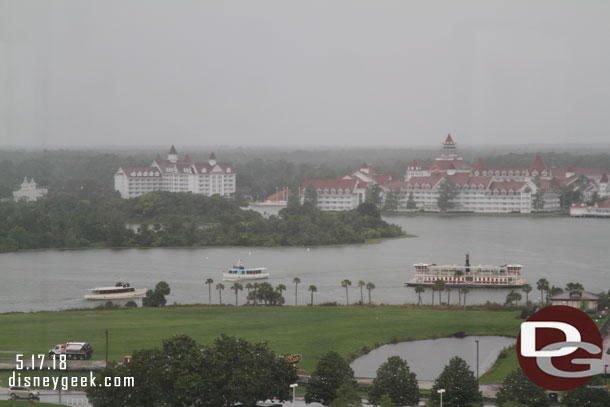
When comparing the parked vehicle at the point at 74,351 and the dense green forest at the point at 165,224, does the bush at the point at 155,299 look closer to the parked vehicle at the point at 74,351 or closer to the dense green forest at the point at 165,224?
the parked vehicle at the point at 74,351

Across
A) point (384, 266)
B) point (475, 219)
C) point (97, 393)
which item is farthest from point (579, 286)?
point (475, 219)

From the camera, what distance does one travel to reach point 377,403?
4.00 metres

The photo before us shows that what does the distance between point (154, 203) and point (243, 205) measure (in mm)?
1673

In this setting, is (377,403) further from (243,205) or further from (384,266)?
(243,205)

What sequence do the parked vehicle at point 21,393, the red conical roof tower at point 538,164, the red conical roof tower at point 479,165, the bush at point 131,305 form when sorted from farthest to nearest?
the red conical roof tower at point 479,165
the red conical roof tower at point 538,164
the bush at point 131,305
the parked vehicle at point 21,393

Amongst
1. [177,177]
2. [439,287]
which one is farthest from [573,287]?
[177,177]

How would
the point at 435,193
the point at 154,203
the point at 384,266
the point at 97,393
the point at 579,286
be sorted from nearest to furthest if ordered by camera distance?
the point at 97,393 → the point at 579,286 → the point at 384,266 → the point at 154,203 → the point at 435,193

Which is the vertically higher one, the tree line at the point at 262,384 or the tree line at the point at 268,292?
the tree line at the point at 268,292

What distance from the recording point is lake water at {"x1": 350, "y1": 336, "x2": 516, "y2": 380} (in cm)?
482

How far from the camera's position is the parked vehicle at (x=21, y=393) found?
4.12m

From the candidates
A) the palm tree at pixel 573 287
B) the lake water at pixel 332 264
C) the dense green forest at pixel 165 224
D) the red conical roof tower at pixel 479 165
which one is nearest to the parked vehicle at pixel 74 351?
the lake water at pixel 332 264

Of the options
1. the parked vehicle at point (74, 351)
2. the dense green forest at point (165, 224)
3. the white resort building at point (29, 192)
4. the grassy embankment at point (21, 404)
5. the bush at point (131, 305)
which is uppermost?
the white resort building at point (29, 192)

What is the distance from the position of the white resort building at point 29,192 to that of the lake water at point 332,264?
1.12 meters

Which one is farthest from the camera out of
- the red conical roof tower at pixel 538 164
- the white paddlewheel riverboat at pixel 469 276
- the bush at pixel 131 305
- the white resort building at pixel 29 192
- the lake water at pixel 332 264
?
the white resort building at pixel 29 192
